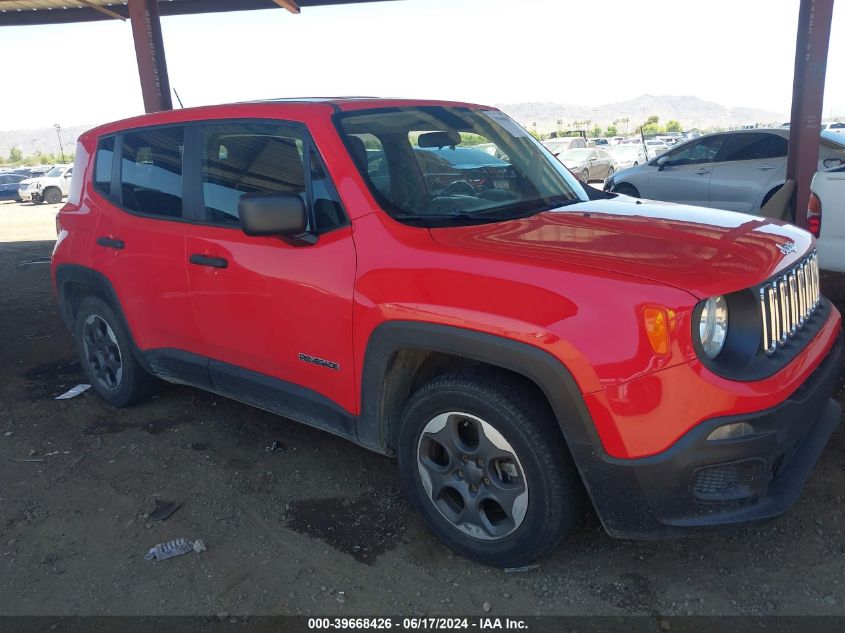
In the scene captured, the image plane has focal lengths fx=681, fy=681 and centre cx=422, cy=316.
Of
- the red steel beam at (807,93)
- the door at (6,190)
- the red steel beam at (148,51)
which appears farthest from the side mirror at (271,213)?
the door at (6,190)

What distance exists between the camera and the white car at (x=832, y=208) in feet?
18.2

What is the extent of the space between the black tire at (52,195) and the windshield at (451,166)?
2779 centimetres

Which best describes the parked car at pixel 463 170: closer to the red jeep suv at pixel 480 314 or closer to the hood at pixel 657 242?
the red jeep suv at pixel 480 314

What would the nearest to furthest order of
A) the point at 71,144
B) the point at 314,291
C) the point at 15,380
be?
the point at 314,291 < the point at 15,380 < the point at 71,144

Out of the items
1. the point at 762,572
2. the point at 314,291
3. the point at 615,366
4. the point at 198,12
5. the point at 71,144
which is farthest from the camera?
the point at 71,144

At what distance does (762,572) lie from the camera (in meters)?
2.70

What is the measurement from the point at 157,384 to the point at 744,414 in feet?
12.5

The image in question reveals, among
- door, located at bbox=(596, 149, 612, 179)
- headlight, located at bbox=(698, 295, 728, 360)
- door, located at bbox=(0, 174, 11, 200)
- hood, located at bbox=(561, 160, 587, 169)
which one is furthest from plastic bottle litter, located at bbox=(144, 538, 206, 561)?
door, located at bbox=(0, 174, 11, 200)

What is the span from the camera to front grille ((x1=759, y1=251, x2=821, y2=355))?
249 centimetres

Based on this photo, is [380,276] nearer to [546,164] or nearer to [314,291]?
[314,291]

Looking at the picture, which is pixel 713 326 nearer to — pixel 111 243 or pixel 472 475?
pixel 472 475

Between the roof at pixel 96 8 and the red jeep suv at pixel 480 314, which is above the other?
the roof at pixel 96 8

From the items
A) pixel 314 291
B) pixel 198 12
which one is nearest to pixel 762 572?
pixel 314 291

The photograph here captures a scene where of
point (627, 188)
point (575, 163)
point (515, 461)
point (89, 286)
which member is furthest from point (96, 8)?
point (575, 163)
